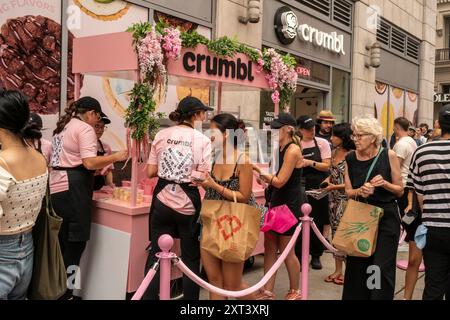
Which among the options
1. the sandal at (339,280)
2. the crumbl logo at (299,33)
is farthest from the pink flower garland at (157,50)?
the crumbl logo at (299,33)

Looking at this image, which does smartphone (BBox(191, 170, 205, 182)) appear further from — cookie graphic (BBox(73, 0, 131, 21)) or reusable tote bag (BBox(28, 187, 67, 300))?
cookie graphic (BBox(73, 0, 131, 21))

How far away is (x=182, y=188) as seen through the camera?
3.64 m

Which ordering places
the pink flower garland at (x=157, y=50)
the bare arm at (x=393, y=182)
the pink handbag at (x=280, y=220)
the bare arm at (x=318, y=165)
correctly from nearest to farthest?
the bare arm at (x=393, y=182)
the pink flower garland at (x=157, y=50)
the pink handbag at (x=280, y=220)
the bare arm at (x=318, y=165)

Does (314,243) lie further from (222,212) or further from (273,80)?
(222,212)

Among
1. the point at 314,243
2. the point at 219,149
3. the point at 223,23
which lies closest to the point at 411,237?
the point at 314,243

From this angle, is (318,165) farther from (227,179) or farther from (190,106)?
(227,179)

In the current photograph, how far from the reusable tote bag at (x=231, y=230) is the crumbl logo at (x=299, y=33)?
23.9 ft

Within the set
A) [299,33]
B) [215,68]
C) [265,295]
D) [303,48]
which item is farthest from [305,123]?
[303,48]

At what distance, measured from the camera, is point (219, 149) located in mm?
3383

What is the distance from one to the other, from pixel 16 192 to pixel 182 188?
154 centimetres

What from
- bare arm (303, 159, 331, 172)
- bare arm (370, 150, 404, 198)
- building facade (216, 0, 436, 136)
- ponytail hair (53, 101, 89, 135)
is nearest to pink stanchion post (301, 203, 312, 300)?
bare arm (370, 150, 404, 198)

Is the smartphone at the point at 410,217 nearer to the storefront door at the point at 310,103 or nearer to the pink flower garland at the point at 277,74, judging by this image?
the pink flower garland at the point at 277,74

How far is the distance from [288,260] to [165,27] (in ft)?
7.78

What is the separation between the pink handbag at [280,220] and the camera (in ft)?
13.5
